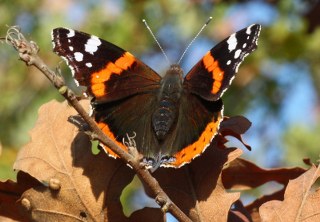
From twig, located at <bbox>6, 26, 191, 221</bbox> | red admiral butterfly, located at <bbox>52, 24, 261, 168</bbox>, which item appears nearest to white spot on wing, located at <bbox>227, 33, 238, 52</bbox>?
red admiral butterfly, located at <bbox>52, 24, 261, 168</bbox>

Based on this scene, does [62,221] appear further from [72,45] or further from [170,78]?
[170,78]

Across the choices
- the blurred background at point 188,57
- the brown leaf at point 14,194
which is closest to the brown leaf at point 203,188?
the brown leaf at point 14,194

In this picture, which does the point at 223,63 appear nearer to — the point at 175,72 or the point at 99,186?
the point at 175,72

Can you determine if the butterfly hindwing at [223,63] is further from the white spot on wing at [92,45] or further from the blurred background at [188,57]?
the blurred background at [188,57]

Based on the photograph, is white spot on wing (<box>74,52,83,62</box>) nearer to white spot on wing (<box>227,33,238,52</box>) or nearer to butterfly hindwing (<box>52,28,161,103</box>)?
butterfly hindwing (<box>52,28,161,103</box>)

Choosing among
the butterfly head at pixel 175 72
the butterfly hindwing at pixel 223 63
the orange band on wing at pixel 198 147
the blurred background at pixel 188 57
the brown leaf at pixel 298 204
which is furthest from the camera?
the blurred background at pixel 188 57

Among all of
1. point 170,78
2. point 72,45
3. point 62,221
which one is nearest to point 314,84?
point 170,78
